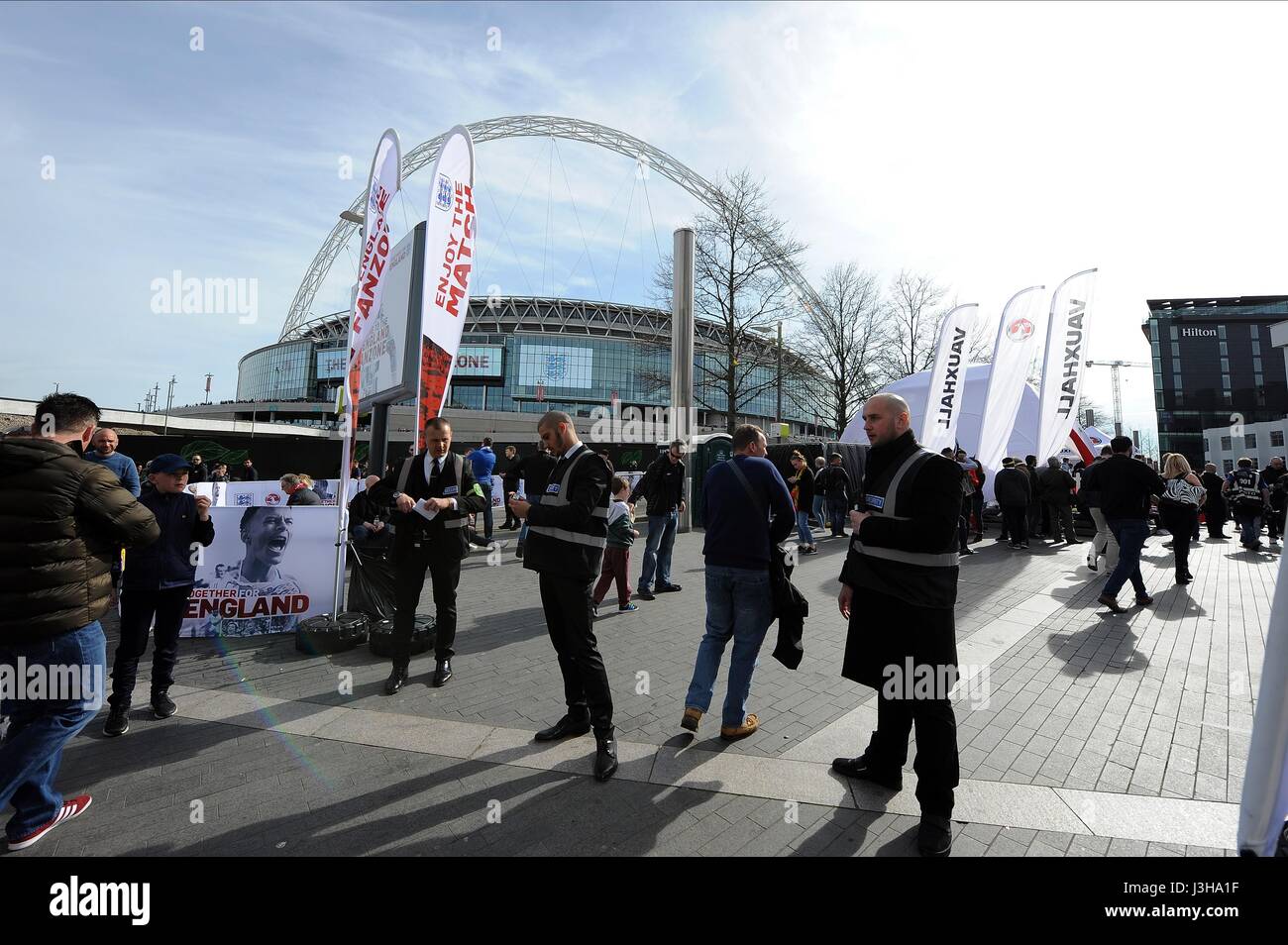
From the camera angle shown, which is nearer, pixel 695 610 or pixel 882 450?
pixel 882 450

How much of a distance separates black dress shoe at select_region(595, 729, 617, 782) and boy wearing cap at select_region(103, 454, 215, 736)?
3031 mm

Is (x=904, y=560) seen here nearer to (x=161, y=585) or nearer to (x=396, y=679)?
(x=396, y=679)

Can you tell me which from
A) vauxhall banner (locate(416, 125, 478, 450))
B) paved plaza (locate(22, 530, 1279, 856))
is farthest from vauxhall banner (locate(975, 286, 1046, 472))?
vauxhall banner (locate(416, 125, 478, 450))

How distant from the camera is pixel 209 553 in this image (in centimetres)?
539

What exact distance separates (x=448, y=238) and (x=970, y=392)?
18.8 m

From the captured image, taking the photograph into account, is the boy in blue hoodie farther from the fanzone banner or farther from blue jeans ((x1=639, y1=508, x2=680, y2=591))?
the fanzone banner

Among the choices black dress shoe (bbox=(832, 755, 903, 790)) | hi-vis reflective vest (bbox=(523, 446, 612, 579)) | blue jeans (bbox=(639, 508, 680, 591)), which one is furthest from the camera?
blue jeans (bbox=(639, 508, 680, 591))

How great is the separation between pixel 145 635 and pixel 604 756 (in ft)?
10.5

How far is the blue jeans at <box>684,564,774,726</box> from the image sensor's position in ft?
10.9

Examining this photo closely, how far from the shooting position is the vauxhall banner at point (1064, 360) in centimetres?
1486

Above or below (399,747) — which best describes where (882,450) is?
above
